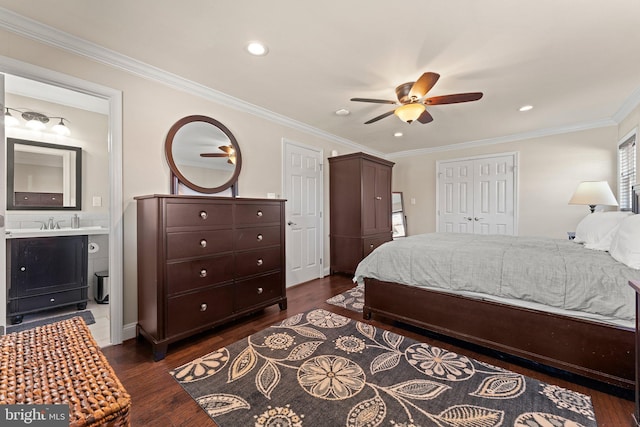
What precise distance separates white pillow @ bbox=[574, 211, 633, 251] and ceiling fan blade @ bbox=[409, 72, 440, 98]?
6.01 feet

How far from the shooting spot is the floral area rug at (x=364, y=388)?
139cm

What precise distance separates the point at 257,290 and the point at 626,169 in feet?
16.1

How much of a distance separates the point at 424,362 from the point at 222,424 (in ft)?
4.45

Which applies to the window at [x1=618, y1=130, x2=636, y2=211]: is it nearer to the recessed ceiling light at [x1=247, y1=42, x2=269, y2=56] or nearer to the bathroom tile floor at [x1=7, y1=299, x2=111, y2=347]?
the recessed ceiling light at [x1=247, y1=42, x2=269, y2=56]

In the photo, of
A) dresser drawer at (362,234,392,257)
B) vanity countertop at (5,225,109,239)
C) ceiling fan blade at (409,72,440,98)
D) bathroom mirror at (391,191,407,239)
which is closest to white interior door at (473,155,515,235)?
bathroom mirror at (391,191,407,239)

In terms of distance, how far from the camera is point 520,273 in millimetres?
1848

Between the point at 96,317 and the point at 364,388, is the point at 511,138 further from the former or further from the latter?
the point at 96,317

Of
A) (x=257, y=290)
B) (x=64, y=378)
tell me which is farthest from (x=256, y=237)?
(x=64, y=378)

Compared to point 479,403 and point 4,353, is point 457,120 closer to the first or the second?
point 479,403

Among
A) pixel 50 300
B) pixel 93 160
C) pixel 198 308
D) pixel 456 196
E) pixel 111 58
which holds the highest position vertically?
pixel 111 58

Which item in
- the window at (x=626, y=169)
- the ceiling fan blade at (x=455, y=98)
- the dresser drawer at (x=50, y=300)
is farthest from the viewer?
the window at (x=626, y=169)

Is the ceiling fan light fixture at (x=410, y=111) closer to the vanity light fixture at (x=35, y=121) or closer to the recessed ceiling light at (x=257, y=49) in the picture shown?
the recessed ceiling light at (x=257, y=49)

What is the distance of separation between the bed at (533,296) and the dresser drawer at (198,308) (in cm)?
139

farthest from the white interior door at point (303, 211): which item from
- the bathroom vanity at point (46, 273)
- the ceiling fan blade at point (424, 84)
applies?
the bathroom vanity at point (46, 273)
